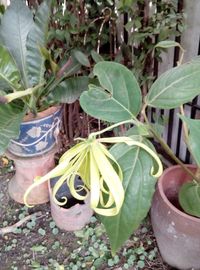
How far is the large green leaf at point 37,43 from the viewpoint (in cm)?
121

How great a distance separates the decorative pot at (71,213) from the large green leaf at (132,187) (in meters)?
0.62

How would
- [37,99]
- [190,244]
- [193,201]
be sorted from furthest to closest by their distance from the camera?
[37,99] → [190,244] → [193,201]

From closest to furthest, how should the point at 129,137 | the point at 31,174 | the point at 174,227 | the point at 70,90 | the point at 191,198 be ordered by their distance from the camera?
the point at 129,137 → the point at 191,198 → the point at 174,227 → the point at 70,90 → the point at 31,174

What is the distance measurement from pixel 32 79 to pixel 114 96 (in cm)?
60

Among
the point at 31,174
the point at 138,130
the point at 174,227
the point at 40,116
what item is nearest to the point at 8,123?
the point at 40,116

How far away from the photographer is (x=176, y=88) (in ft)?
2.61

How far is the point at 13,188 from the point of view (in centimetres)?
159

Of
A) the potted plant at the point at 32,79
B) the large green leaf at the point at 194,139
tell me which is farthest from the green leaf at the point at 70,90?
the large green leaf at the point at 194,139

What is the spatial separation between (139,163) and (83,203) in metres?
0.71

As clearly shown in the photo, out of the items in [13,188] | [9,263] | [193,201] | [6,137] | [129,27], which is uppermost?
[129,27]

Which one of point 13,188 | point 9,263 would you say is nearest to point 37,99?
point 13,188

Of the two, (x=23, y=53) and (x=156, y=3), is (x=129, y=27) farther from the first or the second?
(x=23, y=53)

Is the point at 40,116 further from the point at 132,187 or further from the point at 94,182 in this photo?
the point at 94,182

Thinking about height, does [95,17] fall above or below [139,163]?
above
